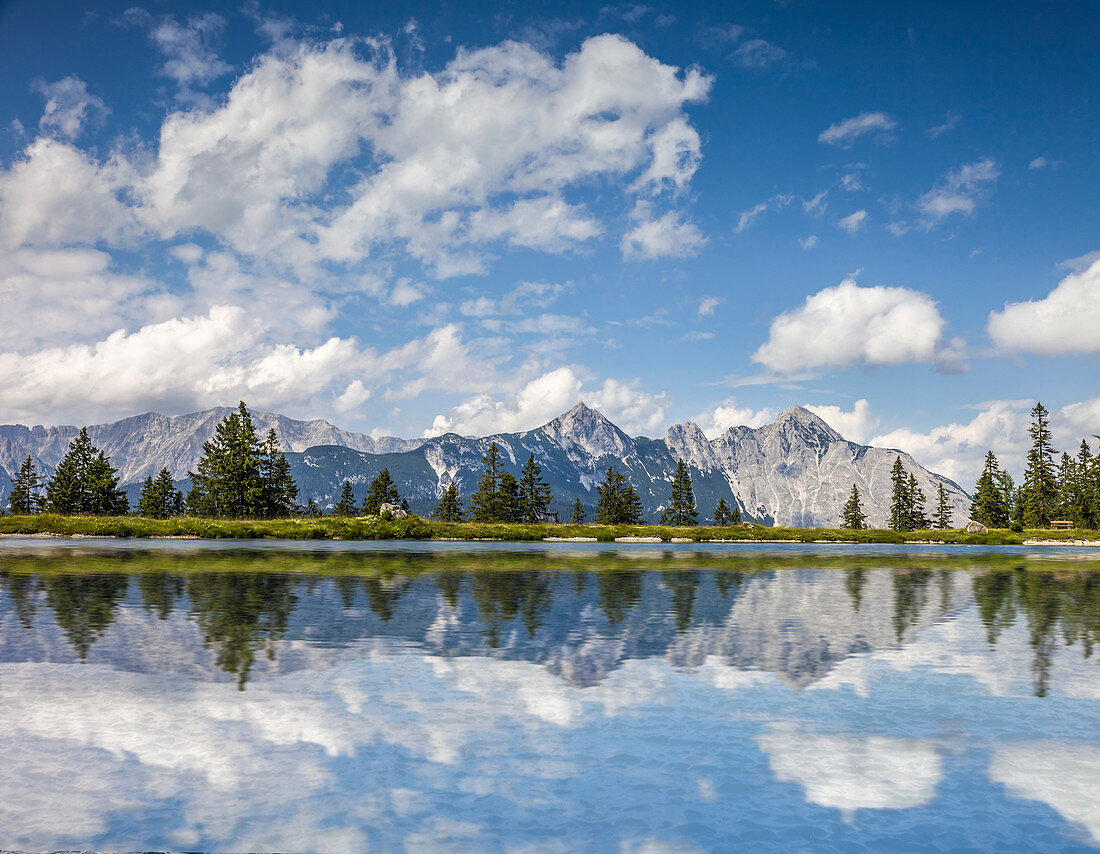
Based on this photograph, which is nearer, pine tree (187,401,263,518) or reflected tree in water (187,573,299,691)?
reflected tree in water (187,573,299,691)

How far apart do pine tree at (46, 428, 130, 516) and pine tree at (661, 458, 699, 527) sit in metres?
102

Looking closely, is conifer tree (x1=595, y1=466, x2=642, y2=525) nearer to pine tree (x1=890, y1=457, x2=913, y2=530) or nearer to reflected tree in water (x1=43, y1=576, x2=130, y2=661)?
pine tree (x1=890, y1=457, x2=913, y2=530)

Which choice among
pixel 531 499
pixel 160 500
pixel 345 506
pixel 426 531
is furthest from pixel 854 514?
pixel 160 500

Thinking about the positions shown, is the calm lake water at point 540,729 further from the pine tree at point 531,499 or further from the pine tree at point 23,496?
the pine tree at point 23,496

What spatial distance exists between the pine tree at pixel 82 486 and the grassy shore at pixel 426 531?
12.9m

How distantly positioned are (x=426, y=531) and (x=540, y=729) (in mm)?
100171

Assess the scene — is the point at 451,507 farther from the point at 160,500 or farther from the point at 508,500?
the point at 160,500

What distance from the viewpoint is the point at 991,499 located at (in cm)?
15675

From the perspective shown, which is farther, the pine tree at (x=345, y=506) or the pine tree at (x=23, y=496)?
the pine tree at (x=345, y=506)

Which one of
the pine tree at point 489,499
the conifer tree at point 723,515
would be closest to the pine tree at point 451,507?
the pine tree at point 489,499

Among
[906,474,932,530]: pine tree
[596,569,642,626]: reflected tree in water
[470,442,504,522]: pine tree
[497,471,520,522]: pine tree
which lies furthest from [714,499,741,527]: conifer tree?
[596,569,642,626]: reflected tree in water

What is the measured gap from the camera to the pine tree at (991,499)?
15562 cm

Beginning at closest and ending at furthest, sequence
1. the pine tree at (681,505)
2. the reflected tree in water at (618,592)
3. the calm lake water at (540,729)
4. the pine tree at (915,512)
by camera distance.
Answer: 1. the calm lake water at (540,729)
2. the reflected tree in water at (618,592)
3. the pine tree at (681,505)
4. the pine tree at (915,512)

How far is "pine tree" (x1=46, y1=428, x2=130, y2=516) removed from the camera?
113875 mm
